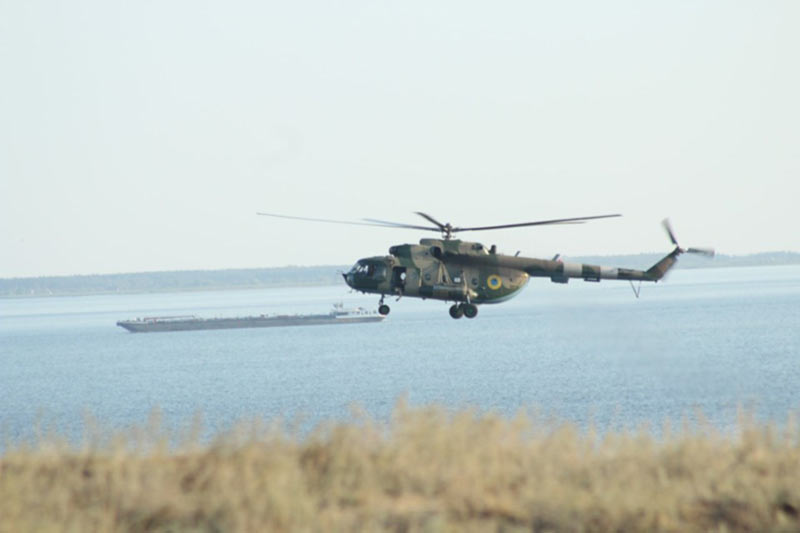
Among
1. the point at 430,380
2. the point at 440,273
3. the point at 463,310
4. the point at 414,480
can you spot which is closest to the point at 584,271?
the point at 463,310

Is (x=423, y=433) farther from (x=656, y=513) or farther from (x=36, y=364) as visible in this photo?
(x=36, y=364)

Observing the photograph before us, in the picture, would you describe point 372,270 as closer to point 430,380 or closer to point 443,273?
point 443,273

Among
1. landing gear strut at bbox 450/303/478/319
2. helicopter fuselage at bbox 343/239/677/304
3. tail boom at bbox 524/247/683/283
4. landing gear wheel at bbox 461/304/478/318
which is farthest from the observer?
tail boom at bbox 524/247/683/283

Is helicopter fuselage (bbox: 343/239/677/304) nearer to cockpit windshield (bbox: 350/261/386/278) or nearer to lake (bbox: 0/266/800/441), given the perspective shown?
cockpit windshield (bbox: 350/261/386/278)

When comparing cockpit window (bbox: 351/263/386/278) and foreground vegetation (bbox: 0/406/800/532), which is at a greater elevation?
cockpit window (bbox: 351/263/386/278)

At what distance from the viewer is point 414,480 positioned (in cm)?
1249

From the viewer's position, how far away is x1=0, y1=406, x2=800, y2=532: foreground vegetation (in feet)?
36.6

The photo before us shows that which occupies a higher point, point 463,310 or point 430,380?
point 463,310

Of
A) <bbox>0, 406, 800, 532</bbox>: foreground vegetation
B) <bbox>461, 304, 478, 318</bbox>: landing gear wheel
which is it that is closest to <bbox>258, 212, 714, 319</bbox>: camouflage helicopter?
<bbox>461, 304, 478, 318</bbox>: landing gear wheel

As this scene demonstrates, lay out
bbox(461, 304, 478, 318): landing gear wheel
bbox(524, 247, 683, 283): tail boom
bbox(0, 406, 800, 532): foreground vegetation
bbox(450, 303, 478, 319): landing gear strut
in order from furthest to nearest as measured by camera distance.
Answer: bbox(524, 247, 683, 283): tail boom, bbox(450, 303, 478, 319): landing gear strut, bbox(461, 304, 478, 318): landing gear wheel, bbox(0, 406, 800, 532): foreground vegetation

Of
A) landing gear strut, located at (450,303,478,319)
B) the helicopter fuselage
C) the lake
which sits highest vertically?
the helicopter fuselage

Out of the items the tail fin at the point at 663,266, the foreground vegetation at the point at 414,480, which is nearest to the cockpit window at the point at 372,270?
the tail fin at the point at 663,266

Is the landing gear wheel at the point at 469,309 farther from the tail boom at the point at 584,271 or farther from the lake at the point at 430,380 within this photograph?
the lake at the point at 430,380

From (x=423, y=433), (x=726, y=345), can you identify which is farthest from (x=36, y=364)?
(x=423, y=433)
